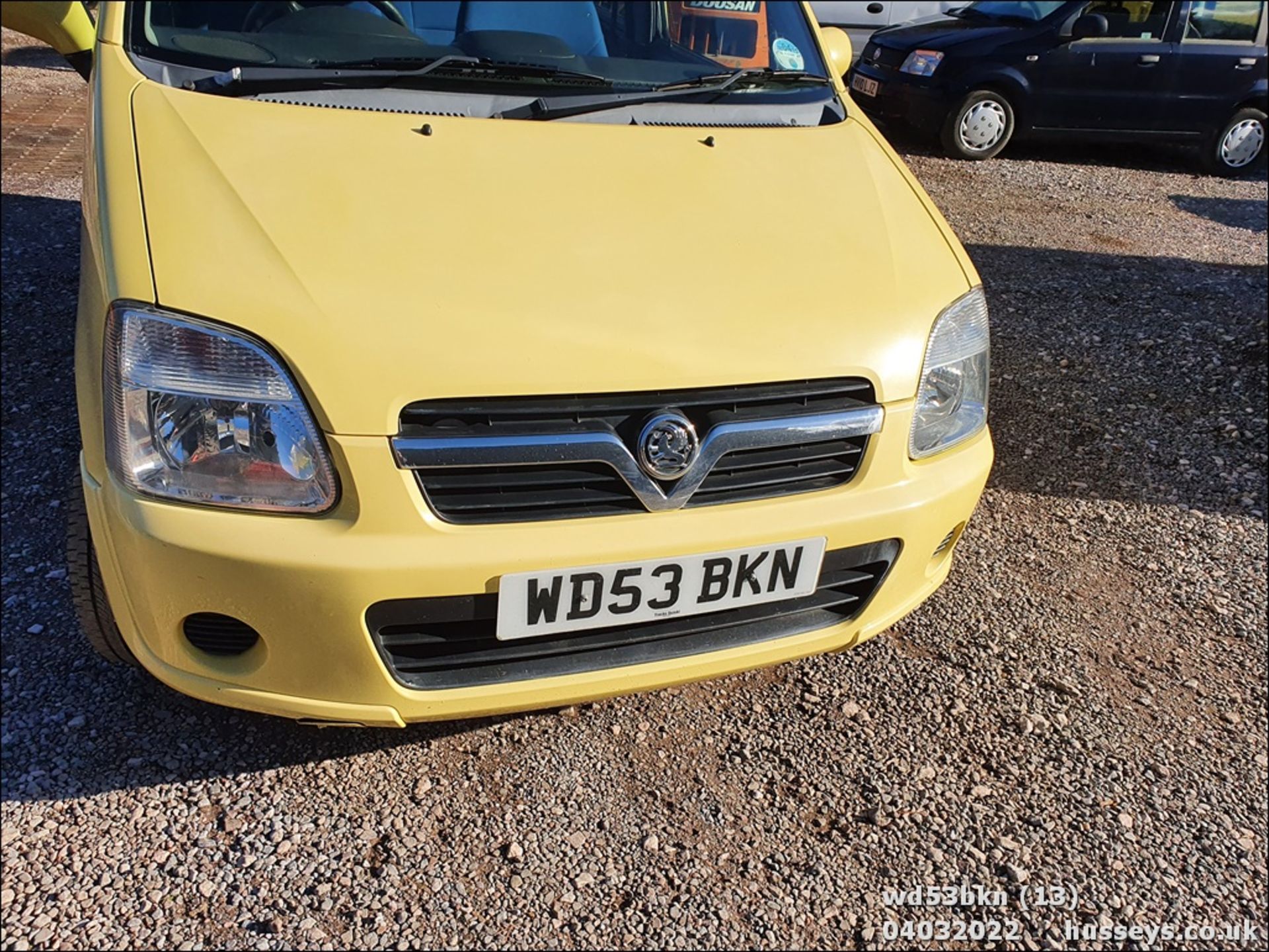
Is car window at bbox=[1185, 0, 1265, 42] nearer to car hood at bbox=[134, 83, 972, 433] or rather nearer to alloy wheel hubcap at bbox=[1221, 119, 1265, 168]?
alloy wheel hubcap at bbox=[1221, 119, 1265, 168]

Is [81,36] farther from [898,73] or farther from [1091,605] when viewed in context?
[898,73]

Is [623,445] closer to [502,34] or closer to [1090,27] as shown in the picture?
[502,34]

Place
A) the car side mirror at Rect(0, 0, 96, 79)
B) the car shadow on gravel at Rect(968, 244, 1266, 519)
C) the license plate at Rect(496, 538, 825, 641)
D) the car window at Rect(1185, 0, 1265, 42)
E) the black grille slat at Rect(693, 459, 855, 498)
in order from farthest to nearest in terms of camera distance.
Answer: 1. the car window at Rect(1185, 0, 1265, 42)
2. the car shadow on gravel at Rect(968, 244, 1266, 519)
3. the car side mirror at Rect(0, 0, 96, 79)
4. the black grille slat at Rect(693, 459, 855, 498)
5. the license plate at Rect(496, 538, 825, 641)

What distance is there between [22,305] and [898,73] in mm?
6372

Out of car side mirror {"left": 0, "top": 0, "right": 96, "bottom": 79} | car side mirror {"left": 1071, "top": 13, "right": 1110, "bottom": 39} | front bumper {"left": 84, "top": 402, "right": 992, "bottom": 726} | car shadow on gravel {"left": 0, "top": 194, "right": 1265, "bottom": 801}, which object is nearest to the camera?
front bumper {"left": 84, "top": 402, "right": 992, "bottom": 726}

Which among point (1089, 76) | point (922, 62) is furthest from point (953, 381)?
point (1089, 76)

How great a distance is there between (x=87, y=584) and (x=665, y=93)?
70.0 inches

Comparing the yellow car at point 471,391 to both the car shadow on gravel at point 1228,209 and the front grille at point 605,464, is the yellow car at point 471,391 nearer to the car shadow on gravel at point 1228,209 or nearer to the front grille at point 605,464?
the front grille at point 605,464

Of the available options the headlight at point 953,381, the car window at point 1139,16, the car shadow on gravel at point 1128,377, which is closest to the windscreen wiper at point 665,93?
the headlight at point 953,381

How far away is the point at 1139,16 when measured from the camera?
7.62 metres

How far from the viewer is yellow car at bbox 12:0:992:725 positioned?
1.70m

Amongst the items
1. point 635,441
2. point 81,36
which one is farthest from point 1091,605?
point 81,36

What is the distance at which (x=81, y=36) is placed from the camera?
288 centimetres

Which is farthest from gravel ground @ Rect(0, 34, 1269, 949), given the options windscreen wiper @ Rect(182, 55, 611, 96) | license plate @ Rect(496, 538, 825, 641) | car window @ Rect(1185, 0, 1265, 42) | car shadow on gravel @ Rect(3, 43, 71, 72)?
car shadow on gravel @ Rect(3, 43, 71, 72)
